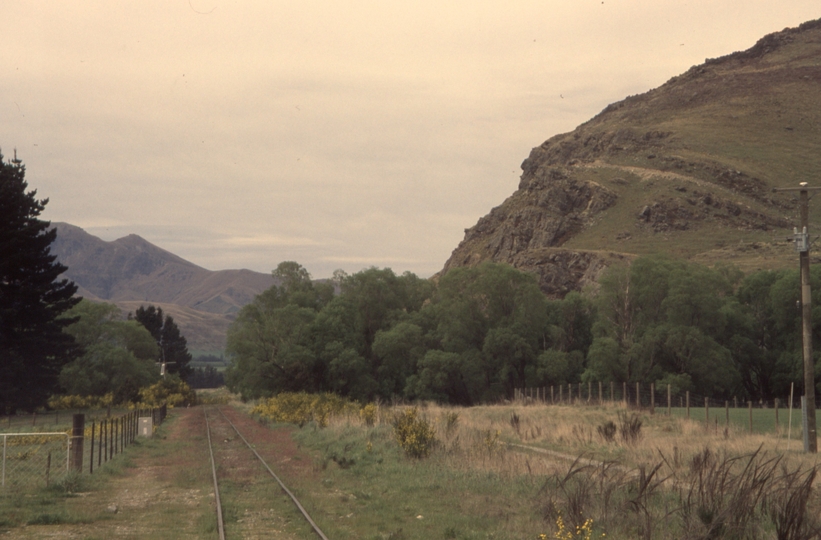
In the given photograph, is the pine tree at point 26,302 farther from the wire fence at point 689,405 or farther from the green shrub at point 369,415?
the wire fence at point 689,405

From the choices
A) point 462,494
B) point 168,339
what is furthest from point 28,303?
point 168,339

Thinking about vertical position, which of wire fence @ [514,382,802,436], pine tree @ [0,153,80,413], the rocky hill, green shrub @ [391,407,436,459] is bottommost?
wire fence @ [514,382,802,436]

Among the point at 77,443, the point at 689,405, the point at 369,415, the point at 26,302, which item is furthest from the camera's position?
→ the point at 26,302

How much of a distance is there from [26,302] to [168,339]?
88.6 m

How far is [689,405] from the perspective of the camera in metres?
54.8

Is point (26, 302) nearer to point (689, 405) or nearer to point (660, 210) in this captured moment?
point (689, 405)

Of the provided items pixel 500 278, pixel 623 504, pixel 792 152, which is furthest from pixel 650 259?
pixel 792 152

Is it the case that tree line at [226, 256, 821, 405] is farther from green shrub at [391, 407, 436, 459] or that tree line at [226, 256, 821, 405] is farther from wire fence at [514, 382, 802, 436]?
green shrub at [391, 407, 436, 459]

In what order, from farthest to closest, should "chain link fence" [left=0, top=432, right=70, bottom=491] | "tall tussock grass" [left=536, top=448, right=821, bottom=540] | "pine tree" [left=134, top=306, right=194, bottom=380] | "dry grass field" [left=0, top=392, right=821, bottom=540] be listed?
"pine tree" [left=134, top=306, right=194, bottom=380] → "chain link fence" [left=0, top=432, right=70, bottom=491] → "dry grass field" [left=0, top=392, right=821, bottom=540] → "tall tussock grass" [left=536, top=448, right=821, bottom=540]

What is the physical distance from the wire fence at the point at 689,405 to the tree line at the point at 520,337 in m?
3.48

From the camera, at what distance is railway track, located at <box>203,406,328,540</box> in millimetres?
12789

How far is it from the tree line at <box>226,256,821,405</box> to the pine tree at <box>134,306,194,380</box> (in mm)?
58764

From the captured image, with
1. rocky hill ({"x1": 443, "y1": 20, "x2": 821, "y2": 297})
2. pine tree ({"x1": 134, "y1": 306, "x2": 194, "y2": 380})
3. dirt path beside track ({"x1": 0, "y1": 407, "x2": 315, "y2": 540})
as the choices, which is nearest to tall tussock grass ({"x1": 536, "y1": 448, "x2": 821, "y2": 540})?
dirt path beside track ({"x1": 0, "y1": 407, "x2": 315, "y2": 540})


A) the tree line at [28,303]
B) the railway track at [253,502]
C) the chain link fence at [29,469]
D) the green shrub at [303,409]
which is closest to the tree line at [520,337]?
the tree line at [28,303]
